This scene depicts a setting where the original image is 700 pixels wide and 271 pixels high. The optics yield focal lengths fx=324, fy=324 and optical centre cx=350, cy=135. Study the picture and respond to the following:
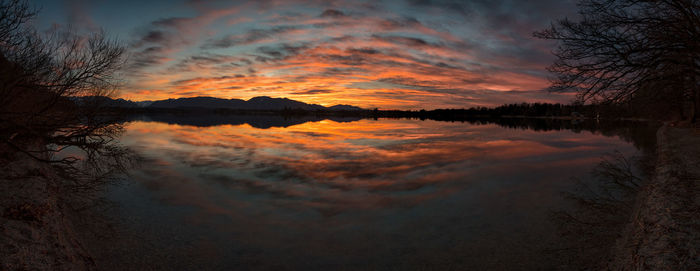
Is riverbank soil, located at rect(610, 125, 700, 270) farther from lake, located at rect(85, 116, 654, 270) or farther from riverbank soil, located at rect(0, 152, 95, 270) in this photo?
riverbank soil, located at rect(0, 152, 95, 270)

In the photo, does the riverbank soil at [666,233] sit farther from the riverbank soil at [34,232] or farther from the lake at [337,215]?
the riverbank soil at [34,232]

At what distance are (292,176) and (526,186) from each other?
9651 millimetres

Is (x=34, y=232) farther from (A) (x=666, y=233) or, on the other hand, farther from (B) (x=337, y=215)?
(A) (x=666, y=233)

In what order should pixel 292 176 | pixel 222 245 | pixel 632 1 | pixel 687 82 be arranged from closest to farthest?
pixel 222 245 < pixel 292 176 < pixel 632 1 < pixel 687 82

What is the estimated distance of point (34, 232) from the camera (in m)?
6.32

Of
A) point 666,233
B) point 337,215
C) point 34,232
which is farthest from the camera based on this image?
point 337,215

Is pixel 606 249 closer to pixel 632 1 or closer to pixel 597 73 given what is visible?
pixel 597 73

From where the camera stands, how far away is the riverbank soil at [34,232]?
5.50 metres

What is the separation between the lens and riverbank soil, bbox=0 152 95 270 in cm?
550

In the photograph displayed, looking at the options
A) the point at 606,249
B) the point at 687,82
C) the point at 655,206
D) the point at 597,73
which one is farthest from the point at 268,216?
the point at 687,82

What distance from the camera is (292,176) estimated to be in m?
14.1

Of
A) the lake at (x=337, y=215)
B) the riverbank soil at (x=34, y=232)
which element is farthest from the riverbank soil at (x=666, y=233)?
the riverbank soil at (x=34, y=232)

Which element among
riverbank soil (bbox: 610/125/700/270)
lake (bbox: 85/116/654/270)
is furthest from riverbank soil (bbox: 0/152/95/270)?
riverbank soil (bbox: 610/125/700/270)

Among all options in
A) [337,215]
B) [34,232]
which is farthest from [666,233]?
[34,232]
